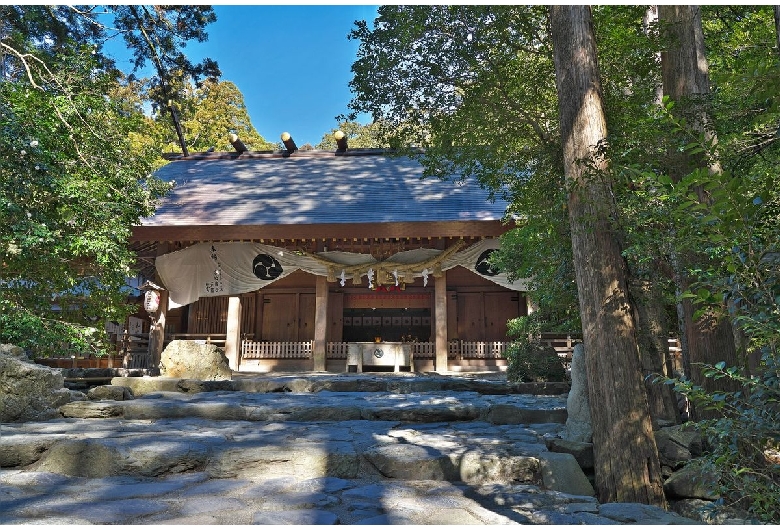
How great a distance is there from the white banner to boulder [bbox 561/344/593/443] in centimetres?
797

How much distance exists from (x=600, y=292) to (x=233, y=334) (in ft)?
35.5

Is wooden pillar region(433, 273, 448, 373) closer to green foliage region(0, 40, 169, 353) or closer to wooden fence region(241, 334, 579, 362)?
wooden fence region(241, 334, 579, 362)

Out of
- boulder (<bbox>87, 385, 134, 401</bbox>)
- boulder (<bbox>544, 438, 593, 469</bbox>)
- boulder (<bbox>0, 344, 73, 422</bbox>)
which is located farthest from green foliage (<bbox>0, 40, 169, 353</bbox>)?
boulder (<bbox>544, 438, 593, 469</bbox>)

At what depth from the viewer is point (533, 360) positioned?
901 cm

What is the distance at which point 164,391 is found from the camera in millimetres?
8203

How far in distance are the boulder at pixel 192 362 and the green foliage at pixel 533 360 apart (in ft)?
17.8

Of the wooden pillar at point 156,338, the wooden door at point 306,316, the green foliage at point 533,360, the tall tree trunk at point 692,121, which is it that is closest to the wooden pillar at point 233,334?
the wooden pillar at point 156,338

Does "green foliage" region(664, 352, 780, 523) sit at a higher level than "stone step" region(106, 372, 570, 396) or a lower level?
higher

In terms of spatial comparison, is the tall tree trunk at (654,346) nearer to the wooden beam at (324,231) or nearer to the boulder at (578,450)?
the boulder at (578,450)

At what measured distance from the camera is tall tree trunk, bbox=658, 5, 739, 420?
488cm

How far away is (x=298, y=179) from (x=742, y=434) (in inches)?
567

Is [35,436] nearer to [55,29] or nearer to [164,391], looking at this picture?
[164,391]

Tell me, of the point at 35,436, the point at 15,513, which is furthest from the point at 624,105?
the point at 35,436

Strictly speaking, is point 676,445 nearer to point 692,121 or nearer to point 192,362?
point 692,121
